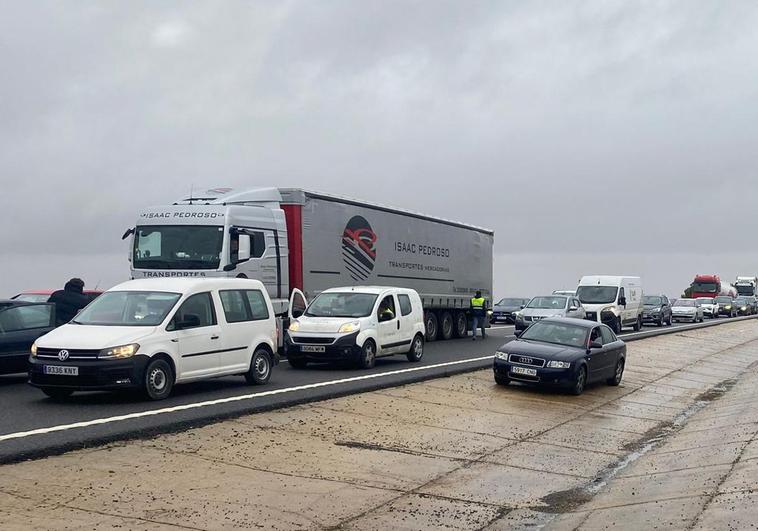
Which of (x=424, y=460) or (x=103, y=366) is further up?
(x=103, y=366)

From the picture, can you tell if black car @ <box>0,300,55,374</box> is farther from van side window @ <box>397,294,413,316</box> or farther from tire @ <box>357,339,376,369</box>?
van side window @ <box>397,294,413,316</box>

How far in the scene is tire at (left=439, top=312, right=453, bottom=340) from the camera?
32875 mm

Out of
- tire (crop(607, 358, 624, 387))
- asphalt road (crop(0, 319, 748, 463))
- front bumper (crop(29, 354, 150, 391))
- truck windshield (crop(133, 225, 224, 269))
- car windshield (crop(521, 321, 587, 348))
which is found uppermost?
truck windshield (crop(133, 225, 224, 269))

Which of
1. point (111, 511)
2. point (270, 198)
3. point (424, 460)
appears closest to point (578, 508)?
point (424, 460)

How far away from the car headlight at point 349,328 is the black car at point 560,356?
3042mm

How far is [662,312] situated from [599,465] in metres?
38.7

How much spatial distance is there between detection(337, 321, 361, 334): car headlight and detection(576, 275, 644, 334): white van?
21.3 metres

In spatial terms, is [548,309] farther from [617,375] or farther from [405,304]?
[405,304]

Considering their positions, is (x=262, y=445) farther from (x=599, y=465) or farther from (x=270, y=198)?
(x=270, y=198)

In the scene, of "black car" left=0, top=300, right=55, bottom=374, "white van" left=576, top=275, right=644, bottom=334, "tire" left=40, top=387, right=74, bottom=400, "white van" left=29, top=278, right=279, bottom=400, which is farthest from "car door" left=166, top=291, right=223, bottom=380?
"white van" left=576, top=275, right=644, bottom=334

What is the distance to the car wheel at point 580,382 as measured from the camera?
1952 centimetres

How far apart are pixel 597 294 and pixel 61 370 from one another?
30962 millimetres

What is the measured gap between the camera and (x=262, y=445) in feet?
39.1

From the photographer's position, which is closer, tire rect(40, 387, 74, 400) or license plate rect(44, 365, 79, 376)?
license plate rect(44, 365, 79, 376)
